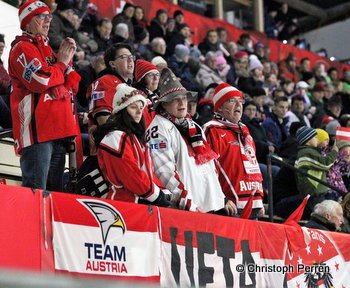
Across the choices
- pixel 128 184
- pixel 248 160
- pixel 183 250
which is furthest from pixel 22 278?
pixel 248 160

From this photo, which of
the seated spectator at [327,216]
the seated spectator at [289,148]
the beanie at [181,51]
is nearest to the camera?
Result: the seated spectator at [327,216]

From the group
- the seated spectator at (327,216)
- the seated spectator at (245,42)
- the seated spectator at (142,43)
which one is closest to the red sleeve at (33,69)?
the seated spectator at (327,216)

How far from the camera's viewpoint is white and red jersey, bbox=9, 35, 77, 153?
16.6 feet

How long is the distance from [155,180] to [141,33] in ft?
23.2

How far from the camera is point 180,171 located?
18.0ft

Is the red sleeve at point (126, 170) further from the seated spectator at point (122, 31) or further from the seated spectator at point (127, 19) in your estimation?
the seated spectator at point (127, 19)

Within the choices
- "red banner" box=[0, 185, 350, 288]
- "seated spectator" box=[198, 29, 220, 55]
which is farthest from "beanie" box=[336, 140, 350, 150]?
"seated spectator" box=[198, 29, 220, 55]

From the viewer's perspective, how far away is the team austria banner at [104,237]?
428cm

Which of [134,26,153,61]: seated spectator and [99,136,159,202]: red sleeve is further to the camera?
[134,26,153,61]: seated spectator

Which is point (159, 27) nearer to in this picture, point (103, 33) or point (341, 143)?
point (103, 33)

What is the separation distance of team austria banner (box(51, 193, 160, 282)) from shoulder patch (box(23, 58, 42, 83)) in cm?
109

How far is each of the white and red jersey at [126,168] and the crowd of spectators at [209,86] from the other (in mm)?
262

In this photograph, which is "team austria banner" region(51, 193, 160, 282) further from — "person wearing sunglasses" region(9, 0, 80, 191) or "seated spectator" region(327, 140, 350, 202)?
"seated spectator" region(327, 140, 350, 202)

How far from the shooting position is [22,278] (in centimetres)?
171
